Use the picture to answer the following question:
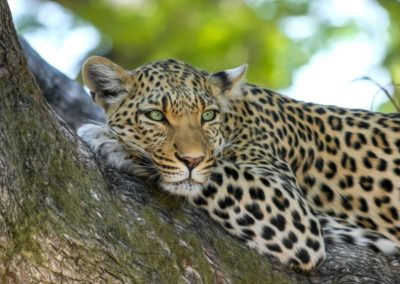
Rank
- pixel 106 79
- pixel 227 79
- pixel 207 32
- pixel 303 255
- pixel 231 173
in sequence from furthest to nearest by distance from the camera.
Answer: pixel 207 32 → pixel 227 79 → pixel 106 79 → pixel 231 173 → pixel 303 255

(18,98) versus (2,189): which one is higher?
(18,98)

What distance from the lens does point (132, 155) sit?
692 cm

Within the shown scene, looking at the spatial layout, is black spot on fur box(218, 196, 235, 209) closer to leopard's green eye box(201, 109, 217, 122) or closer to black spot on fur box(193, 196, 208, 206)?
black spot on fur box(193, 196, 208, 206)

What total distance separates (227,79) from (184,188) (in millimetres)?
1366

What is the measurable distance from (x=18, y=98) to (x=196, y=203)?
6.10ft

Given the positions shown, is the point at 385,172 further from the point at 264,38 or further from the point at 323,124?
the point at 264,38

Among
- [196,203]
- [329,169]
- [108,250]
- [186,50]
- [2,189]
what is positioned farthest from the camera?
[186,50]

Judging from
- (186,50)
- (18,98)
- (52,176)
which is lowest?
(186,50)

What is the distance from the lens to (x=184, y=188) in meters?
6.54

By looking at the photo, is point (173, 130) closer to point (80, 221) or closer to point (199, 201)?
point (199, 201)

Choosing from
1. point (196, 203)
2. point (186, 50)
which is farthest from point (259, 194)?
point (186, 50)

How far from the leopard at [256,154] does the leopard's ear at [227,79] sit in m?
0.01

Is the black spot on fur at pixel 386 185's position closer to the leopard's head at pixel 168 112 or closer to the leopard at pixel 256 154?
the leopard at pixel 256 154

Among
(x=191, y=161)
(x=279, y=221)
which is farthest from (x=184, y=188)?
(x=279, y=221)
